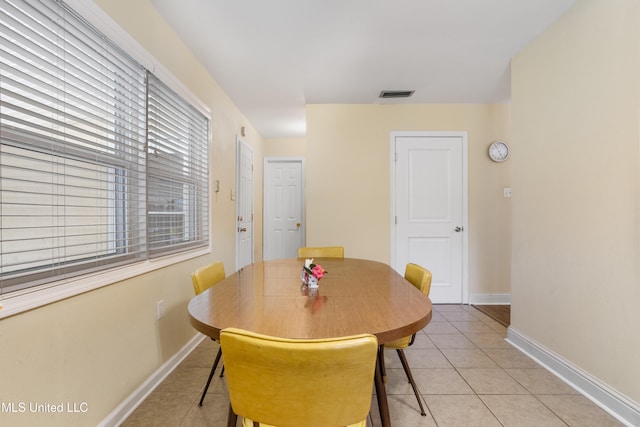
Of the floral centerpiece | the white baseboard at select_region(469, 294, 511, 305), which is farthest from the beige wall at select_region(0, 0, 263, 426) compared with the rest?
the white baseboard at select_region(469, 294, 511, 305)

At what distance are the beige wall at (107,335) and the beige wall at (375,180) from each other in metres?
1.45

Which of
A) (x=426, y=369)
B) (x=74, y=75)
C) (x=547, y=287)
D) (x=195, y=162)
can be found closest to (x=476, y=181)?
(x=547, y=287)

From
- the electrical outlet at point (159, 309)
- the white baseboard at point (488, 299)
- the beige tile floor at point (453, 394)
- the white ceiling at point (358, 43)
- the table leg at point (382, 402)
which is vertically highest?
the white ceiling at point (358, 43)

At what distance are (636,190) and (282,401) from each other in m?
2.02

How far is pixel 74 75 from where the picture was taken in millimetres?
1335

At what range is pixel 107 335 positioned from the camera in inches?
59.8

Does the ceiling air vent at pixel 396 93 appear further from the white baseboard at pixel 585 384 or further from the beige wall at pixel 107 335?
the white baseboard at pixel 585 384

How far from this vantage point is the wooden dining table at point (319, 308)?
102 centimetres

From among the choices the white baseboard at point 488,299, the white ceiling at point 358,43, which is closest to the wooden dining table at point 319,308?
the white ceiling at point 358,43

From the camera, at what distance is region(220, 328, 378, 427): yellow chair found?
0.76 meters

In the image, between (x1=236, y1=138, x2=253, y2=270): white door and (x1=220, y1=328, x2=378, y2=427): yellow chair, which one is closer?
(x1=220, y1=328, x2=378, y2=427): yellow chair

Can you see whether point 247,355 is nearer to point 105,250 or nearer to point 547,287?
→ point 105,250

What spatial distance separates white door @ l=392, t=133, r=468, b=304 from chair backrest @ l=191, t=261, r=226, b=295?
232cm

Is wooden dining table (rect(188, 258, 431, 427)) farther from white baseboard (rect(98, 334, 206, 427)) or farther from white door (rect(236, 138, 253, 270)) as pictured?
white door (rect(236, 138, 253, 270))
